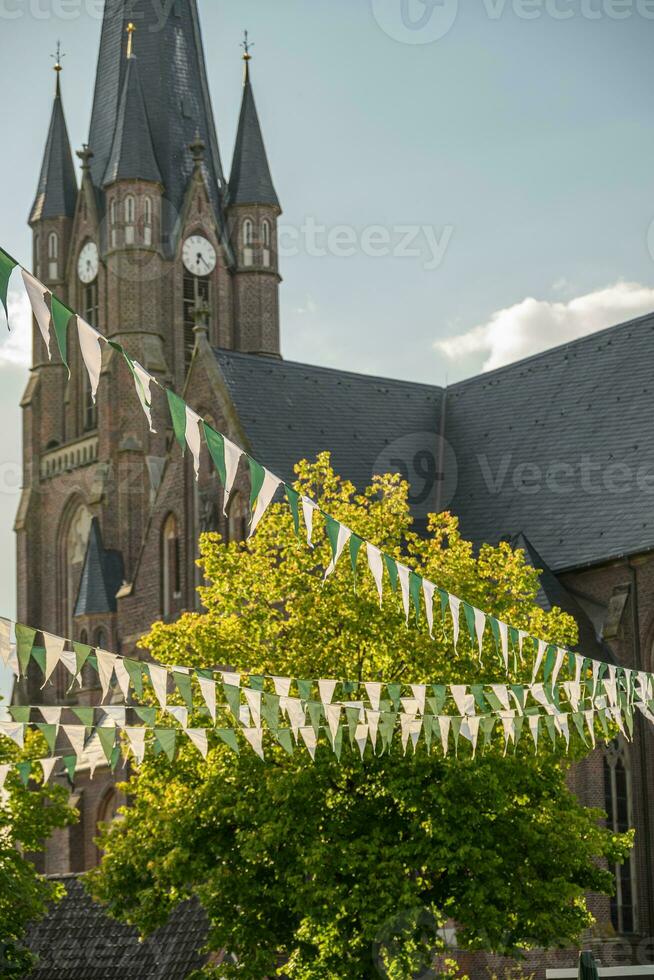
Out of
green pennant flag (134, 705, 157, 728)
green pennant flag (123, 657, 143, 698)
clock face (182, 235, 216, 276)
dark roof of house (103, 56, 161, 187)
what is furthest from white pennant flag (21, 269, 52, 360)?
clock face (182, 235, 216, 276)

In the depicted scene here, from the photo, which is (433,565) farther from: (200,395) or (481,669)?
(200,395)

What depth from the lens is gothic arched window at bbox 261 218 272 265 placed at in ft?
210

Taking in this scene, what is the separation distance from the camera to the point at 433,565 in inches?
1150

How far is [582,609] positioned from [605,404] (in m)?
6.10

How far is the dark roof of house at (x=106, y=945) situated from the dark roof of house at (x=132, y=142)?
1157 inches

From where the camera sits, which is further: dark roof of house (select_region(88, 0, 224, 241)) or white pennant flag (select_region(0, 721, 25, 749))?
dark roof of house (select_region(88, 0, 224, 241))

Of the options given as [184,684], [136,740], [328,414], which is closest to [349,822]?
[136,740]

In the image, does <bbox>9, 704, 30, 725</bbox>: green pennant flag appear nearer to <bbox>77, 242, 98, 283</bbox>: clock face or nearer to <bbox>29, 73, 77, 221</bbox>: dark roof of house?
<bbox>77, 242, 98, 283</bbox>: clock face

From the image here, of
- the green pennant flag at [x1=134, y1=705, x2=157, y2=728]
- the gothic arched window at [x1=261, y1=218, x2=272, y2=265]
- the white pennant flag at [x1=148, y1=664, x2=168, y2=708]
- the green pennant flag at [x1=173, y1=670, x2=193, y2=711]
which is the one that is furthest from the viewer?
the gothic arched window at [x1=261, y1=218, x2=272, y2=265]

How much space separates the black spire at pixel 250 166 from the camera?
2522 inches

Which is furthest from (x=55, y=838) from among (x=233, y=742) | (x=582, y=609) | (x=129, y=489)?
(x=233, y=742)

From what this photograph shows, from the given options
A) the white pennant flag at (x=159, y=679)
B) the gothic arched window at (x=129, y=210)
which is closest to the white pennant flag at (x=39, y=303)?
the white pennant flag at (x=159, y=679)

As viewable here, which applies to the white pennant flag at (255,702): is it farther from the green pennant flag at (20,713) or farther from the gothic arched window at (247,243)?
the gothic arched window at (247,243)

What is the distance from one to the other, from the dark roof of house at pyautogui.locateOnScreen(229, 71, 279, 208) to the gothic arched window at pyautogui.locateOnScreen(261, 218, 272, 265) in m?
0.76
